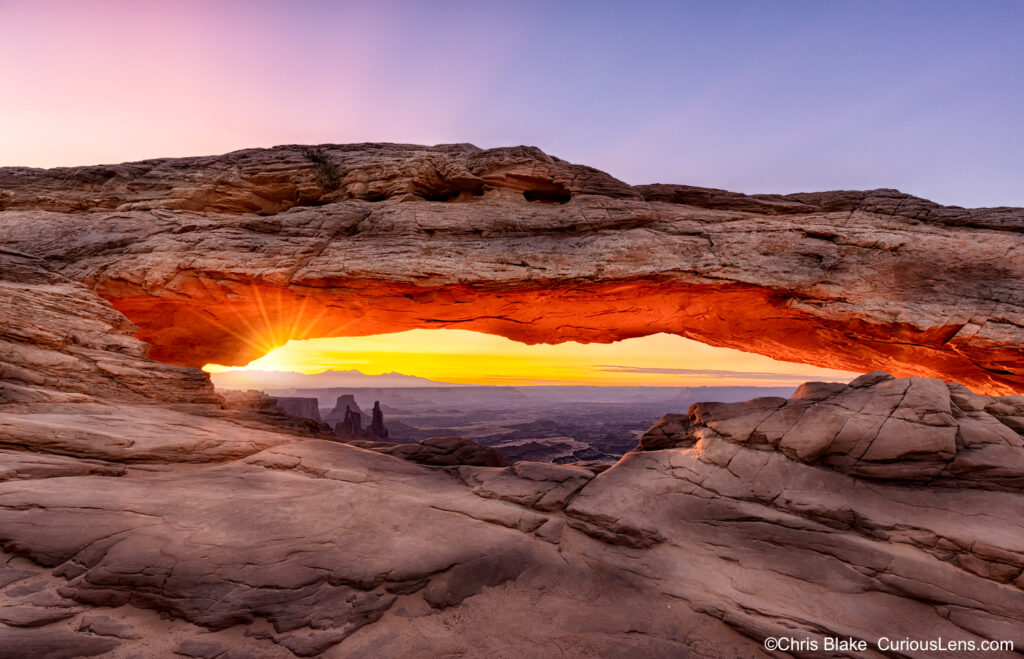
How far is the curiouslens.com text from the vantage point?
684 cm

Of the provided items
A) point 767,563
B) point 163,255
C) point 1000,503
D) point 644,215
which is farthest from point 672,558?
point 163,255

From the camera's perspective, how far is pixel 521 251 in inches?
568

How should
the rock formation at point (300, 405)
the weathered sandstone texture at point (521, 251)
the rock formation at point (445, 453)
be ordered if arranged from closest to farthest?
the weathered sandstone texture at point (521, 251), the rock formation at point (445, 453), the rock formation at point (300, 405)

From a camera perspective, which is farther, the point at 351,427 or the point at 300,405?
the point at 300,405

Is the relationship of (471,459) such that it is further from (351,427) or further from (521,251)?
(351,427)

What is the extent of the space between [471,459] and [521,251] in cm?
806

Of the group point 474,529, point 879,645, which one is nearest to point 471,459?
point 474,529

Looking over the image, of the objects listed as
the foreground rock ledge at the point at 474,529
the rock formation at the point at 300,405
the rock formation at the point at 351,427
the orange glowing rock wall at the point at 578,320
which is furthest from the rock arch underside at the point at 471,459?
the rock formation at the point at 300,405

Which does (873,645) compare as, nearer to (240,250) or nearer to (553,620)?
(553,620)

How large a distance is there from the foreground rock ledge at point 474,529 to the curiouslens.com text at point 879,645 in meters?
0.14

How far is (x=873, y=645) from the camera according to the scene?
695cm

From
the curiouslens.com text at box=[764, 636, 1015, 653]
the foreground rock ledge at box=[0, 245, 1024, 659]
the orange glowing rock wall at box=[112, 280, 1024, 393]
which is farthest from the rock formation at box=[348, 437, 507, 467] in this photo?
the curiouslens.com text at box=[764, 636, 1015, 653]

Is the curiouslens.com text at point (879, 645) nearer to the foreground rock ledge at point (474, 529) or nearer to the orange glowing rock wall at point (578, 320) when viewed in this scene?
the foreground rock ledge at point (474, 529)

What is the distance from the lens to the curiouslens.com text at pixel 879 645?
6844 mm
